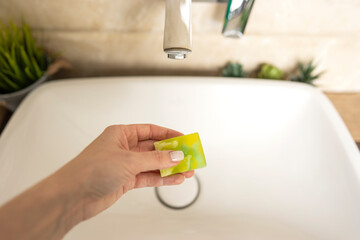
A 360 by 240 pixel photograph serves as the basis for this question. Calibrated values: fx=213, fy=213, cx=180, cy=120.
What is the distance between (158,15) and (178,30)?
0.19m

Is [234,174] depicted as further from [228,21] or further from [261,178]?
[228,21]

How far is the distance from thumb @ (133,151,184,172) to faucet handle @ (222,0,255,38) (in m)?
0.29

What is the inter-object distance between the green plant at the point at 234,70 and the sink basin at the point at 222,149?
78 millimetres

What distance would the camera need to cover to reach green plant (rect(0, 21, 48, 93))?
18.3 inches

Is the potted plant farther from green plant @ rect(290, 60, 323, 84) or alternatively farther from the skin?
green plant @ rect(290, 60, 323, 84)

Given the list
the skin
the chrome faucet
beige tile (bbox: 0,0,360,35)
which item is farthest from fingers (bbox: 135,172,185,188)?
beige tile (bbox: 0,0,360,35)

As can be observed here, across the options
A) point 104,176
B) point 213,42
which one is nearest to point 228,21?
point 213,42

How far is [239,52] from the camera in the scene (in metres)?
0.58

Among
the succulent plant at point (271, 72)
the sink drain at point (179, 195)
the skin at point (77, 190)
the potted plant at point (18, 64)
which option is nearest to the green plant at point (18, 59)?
the potted plant at point (18, 64)

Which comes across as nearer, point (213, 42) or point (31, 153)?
point (31, 153)

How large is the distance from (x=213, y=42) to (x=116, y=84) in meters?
0.27

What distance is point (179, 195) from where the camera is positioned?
19.8 inches

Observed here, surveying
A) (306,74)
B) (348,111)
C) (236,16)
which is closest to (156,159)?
(236,16)

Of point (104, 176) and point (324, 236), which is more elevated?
point (104, 176)
